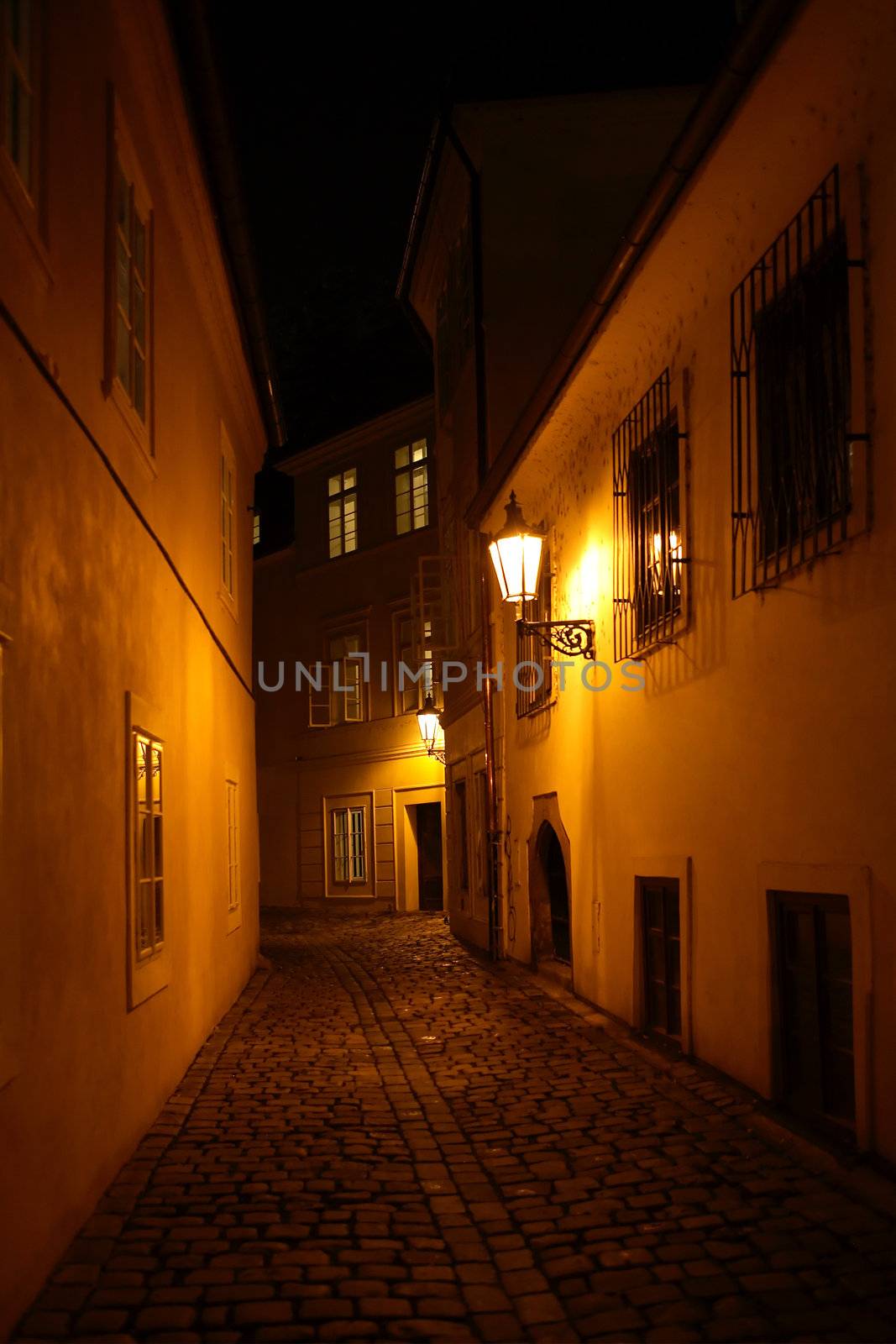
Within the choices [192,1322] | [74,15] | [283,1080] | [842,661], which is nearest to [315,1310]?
[192,1322]

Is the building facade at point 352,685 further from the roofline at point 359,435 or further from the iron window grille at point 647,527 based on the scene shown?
the iron window grille at point 647,527

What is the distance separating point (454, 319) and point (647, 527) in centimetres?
1069

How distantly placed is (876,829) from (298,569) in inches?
1031

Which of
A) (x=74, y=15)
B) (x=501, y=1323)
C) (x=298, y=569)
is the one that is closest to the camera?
(x=501, y=1323)

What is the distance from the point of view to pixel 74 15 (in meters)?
6.29

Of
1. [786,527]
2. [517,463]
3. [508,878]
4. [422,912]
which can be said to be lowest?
[422,912]

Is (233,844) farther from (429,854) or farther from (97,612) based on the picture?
(429,854)

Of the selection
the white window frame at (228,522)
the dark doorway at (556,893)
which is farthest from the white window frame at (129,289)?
the dark doorway at (556,893)

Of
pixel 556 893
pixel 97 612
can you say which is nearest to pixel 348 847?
pixel 556 893

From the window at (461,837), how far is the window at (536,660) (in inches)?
195

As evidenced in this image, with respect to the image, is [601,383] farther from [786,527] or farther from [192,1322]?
[192,1322]

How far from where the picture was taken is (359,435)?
94.2ft

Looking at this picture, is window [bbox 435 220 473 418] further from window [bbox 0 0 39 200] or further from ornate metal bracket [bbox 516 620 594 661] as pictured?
window [bbox 0 0 39 200]

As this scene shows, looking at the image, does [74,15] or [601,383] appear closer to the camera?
[74,15]
